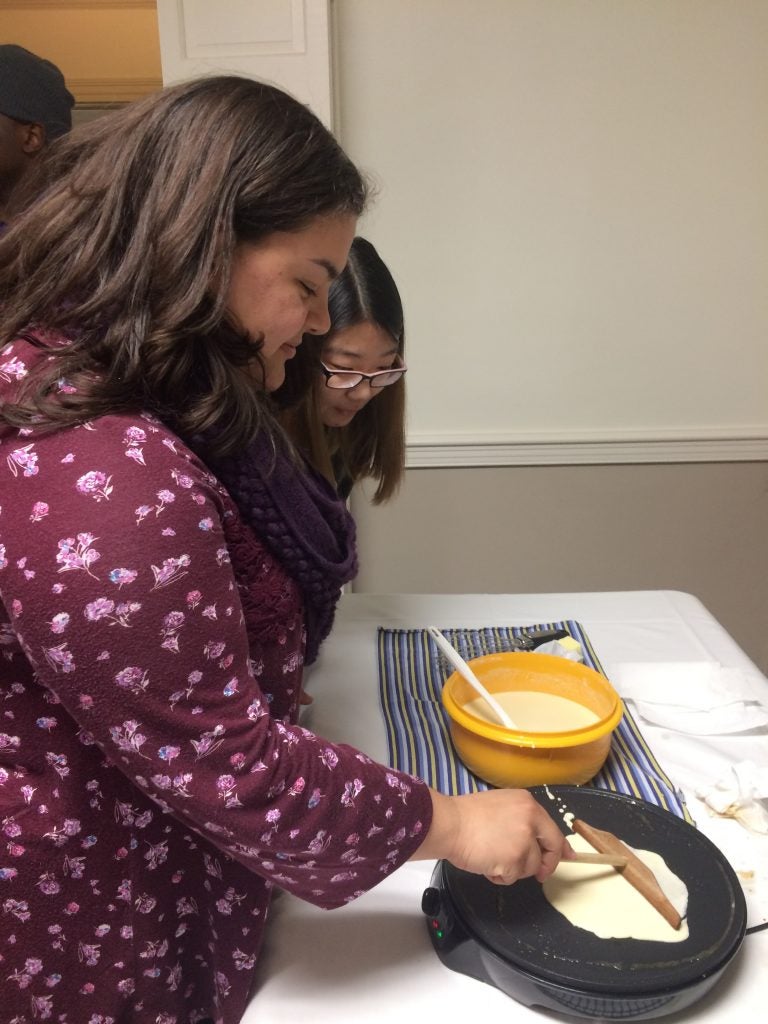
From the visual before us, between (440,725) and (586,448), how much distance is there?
1346 mm

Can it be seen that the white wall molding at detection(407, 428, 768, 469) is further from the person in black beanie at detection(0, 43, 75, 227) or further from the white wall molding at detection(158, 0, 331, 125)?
the person in black beanie at detection(0, 43, 75, 227)

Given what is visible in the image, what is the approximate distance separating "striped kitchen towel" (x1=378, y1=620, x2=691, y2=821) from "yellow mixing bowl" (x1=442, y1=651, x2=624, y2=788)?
0.13 ft

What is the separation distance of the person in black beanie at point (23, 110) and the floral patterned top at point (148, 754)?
3.59ft

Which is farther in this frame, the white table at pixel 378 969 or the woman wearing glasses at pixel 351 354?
the woman wearing glasses at pixel 351 354

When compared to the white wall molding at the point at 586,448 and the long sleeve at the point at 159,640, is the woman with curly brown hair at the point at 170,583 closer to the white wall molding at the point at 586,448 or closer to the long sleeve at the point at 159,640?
the long sleeve at the point at 159,640

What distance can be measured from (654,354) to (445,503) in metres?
0.72

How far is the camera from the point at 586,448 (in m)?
2.23

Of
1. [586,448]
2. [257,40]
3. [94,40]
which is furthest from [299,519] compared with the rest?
[94,40]

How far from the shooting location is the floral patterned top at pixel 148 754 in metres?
0.49

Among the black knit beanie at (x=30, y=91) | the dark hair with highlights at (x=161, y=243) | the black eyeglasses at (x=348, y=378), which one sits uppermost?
the black knit beanie at (x=30, y=91)

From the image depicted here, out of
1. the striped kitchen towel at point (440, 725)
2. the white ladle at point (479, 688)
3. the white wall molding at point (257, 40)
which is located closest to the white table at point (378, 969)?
the striped kitchen towel at point (440, 725)

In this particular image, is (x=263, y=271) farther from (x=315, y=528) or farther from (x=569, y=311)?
(x=569, y=311)

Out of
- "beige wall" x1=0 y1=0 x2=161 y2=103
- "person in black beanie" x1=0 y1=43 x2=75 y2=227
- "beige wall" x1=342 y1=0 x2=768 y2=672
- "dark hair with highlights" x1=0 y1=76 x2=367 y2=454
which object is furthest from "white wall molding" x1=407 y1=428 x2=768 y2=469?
"beige wall" x1=0 y1=0 x2=161 y2=103

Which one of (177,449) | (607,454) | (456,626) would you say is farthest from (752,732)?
(607,454)
